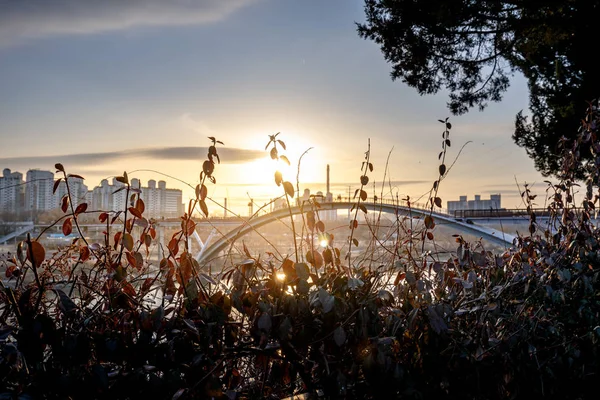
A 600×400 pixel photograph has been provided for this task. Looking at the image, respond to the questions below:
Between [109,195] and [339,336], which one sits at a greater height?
[109,195]

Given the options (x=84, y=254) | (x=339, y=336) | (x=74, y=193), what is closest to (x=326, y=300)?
(x=339, y=336)

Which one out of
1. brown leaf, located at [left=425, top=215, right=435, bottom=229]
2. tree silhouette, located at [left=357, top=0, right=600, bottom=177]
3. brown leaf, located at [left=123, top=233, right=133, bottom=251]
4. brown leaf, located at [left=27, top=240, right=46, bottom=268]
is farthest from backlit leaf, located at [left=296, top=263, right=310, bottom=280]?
tree silhouette, located at [left=357, top=0, right=600, bottom=177]

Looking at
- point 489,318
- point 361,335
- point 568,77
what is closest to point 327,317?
point 361,335

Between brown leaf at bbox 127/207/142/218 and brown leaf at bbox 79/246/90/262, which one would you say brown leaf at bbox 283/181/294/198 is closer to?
brown leaf at bbox 127/207/142/218

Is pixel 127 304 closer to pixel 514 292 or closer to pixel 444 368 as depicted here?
pixel 444 368

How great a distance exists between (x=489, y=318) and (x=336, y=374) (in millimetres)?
638

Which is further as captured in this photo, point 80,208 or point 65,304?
→ point 80,208

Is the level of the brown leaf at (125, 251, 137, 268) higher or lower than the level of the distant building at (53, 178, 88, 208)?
lower

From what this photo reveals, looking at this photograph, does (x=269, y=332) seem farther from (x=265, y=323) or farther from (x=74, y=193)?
(x=74, y=193)

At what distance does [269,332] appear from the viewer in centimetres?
116

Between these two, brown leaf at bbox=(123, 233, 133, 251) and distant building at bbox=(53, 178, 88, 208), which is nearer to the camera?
brown leaf at bbox=(123, 233, 133, 251)

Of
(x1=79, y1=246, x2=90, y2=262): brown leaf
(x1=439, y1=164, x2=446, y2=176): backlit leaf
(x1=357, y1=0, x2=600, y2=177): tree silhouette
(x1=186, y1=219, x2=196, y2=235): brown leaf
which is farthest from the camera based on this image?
(x1=357, y1=0, x2=600, y2=177): tree silhouette

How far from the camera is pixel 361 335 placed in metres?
1.23

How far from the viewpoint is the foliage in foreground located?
107 centimetres
